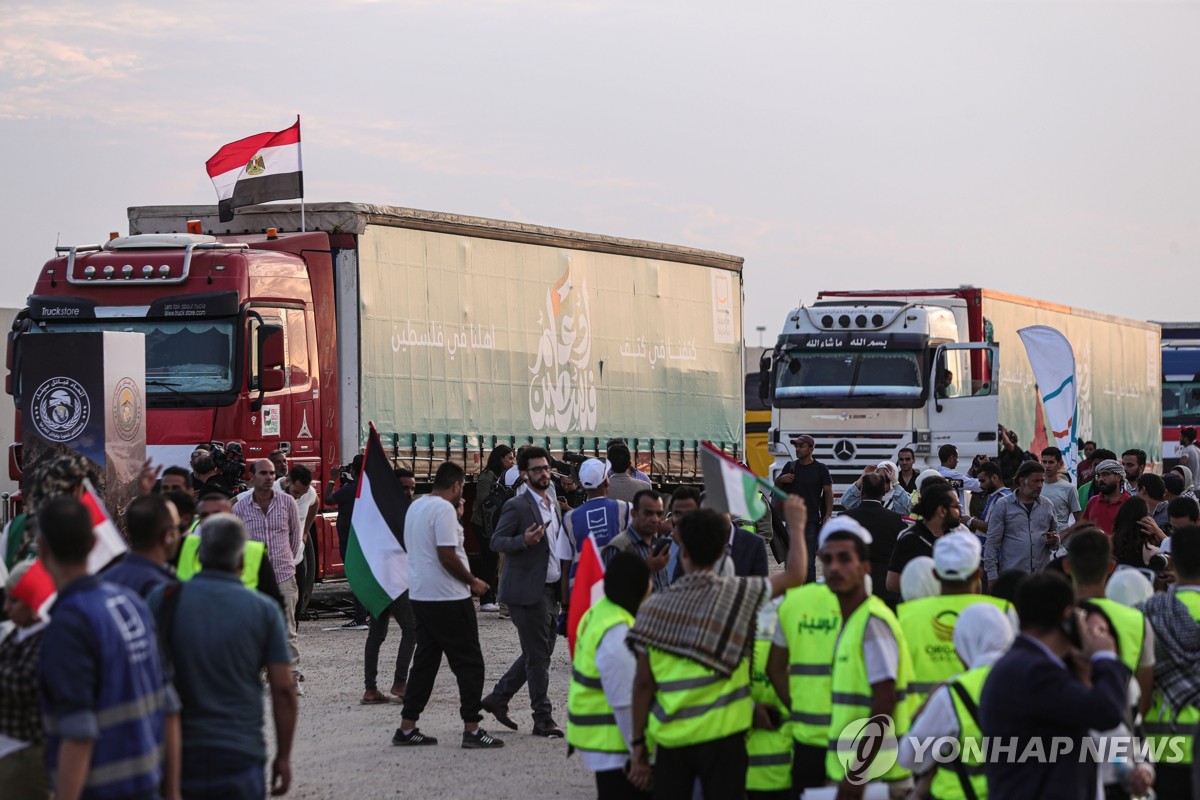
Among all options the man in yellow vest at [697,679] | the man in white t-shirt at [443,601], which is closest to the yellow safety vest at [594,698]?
the man in yellow vest at [697,679]

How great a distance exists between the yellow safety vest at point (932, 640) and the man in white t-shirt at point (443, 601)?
15.2 feet

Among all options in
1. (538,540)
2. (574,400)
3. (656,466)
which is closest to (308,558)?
(538,540)

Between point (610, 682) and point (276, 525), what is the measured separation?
6549mm

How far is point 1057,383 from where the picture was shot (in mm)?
20422

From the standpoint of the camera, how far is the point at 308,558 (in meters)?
16.2

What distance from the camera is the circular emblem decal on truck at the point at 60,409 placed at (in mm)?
15047

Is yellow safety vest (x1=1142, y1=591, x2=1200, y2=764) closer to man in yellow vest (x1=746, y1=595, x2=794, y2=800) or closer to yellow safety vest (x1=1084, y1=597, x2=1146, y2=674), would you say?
yellow safety vest (x1=1084, y1=597, x2=1146, y2=674)

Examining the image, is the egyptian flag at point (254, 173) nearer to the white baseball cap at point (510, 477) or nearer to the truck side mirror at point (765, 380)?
the white baseball cap at point (510, 477)

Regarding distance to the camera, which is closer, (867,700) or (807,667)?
(867,700)

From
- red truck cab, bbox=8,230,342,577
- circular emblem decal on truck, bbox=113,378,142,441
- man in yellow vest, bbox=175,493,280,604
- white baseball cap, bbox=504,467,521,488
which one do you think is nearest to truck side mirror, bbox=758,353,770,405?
white baseball cap, bbox=504,467,521,488

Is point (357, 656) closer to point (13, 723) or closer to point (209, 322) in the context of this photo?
point (209, 322)

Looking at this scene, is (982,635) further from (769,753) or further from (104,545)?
(104,545)

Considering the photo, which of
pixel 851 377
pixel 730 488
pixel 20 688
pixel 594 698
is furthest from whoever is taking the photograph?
pixel 851 377

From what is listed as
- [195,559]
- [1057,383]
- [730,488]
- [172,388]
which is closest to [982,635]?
[730,488]
